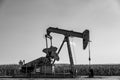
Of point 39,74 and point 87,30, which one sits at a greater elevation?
point 87,30

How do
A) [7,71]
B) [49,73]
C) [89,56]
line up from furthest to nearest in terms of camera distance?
1. [7,71]
2. [49,73]
3. [89,56]

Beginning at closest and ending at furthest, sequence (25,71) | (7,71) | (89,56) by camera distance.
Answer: (89,56), (25,71), (7,71)

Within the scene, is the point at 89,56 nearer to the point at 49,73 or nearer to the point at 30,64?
→ the point at 49,73

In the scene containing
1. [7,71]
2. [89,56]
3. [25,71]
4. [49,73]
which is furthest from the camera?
[7,71]

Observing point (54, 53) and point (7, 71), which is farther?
point (7, 71)

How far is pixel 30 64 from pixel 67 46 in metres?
7.06

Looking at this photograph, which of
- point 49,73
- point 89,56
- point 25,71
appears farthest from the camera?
point 25,71

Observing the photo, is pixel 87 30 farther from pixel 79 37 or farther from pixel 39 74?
pixel 39 74

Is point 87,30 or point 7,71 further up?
point 87,30

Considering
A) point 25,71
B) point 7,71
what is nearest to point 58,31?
point 25,71

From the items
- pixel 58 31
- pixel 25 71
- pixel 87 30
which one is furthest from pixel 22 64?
pixel 87 30

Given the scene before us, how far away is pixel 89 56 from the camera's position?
46.2 meters

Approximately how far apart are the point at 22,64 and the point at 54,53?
20.5 ft

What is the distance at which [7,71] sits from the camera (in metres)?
66.8
